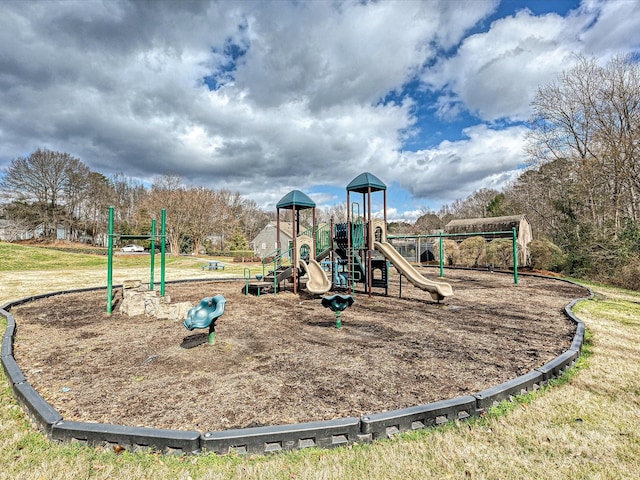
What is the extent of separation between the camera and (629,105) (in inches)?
656

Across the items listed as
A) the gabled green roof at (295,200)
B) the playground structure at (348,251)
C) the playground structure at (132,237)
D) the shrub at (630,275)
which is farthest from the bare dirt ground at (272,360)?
the shrub at (630,275)

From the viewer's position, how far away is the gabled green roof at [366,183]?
11.0m

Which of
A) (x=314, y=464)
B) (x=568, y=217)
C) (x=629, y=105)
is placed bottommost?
(x=314, y=464)

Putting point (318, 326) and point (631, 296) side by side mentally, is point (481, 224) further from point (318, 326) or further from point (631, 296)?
point (318, 326)

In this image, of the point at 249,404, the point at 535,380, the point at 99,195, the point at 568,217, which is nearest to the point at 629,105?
the point at 568,217

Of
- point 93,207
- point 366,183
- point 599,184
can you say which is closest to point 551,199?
point 599,184

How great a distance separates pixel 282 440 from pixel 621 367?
4557mm

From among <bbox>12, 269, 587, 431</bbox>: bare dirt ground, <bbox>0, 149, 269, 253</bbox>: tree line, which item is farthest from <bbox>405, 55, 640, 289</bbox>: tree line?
<bbox>0, 149, 269, 253</bbox>: tree line

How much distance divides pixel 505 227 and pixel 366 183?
931 inches

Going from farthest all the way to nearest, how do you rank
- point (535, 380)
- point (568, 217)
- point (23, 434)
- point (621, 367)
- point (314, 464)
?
1. point (568, 217)
2. point (621, 367)
3. point (535, 380)
4. point (23, 434)
5. point (314, 464)

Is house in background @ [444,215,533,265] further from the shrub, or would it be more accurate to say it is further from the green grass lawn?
the green grass lawn

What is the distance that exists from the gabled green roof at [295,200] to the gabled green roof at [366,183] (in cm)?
163

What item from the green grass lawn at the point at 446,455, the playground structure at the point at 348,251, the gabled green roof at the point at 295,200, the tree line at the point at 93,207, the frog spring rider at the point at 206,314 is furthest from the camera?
the tree line at the point at 93,207

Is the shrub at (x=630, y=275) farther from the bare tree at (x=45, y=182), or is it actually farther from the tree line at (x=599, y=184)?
the bare tree at (x=45, y=182)
